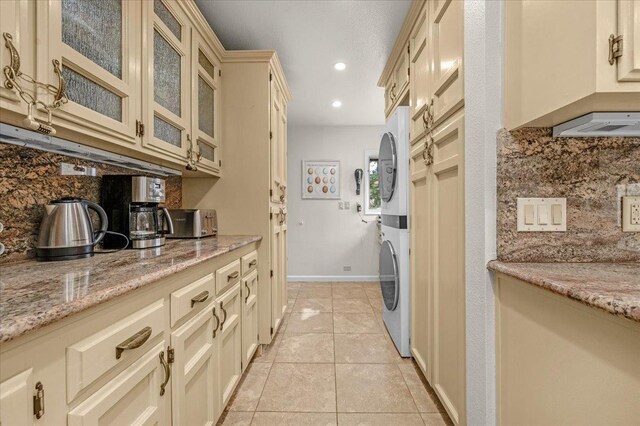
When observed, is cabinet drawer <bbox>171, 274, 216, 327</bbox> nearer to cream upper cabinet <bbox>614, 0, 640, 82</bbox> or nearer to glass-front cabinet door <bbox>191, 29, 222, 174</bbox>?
glass-front cabinet door <bbox>191, 29, 222, 174</bbox>

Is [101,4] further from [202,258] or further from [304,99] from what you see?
[304,99]

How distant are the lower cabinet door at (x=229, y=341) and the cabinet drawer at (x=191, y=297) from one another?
16 centimetres

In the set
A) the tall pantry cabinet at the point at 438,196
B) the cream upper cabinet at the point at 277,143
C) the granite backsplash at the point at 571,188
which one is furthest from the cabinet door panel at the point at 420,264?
the cream upper cabinet at the point at 277,143

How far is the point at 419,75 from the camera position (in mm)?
1838

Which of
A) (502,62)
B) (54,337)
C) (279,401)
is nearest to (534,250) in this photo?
(502,62)

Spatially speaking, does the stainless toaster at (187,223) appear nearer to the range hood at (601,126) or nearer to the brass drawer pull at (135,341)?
the brass drawer pull at (135,341)

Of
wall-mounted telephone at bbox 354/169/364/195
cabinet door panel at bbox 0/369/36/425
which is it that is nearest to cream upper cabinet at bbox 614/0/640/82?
cabinet door panel at bbox 0/369/36/425

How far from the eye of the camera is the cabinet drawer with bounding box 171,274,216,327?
1019 mm

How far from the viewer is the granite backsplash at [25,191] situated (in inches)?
41.4

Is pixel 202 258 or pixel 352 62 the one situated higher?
pixel 352 62

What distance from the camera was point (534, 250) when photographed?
42.3 inches

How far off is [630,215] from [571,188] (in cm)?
20

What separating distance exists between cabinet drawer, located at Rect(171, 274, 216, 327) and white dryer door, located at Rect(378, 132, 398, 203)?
1481 mm

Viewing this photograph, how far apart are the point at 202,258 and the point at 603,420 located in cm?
128
